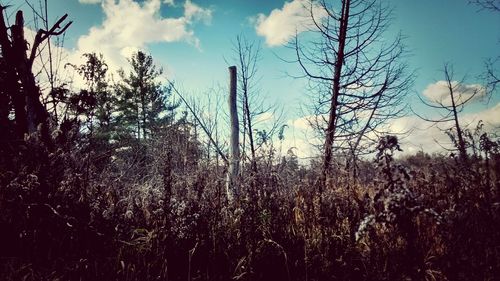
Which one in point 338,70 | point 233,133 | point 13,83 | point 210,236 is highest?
point 338,70

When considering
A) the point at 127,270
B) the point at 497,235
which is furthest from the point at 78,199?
the point at 497,235

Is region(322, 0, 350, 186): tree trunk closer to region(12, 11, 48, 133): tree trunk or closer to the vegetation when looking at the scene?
the vegetation

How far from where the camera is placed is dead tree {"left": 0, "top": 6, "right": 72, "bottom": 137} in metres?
5.35

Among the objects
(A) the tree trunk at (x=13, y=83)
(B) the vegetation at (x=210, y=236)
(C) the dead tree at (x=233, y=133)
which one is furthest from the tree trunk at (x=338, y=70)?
(A) the tree trunk at (x=13, y=83)

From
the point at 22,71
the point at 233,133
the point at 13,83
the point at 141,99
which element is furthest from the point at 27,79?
the point at 141,99

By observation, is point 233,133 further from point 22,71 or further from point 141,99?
point 141,99

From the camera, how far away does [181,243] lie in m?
3.55

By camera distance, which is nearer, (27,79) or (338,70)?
(27,79)

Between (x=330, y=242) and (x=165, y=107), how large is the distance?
25.6 m

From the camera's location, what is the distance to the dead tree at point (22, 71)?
5.35m

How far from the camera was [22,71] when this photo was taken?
5.42 metres

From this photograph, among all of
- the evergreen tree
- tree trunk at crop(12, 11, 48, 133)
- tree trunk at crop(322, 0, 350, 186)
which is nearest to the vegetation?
tree trunk at crop(12, 11, 48, 133)

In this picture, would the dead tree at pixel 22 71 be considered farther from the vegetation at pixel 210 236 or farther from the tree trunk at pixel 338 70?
the tree trunk at pixel 338 70

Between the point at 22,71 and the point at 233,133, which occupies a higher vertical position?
the point at 22,71
